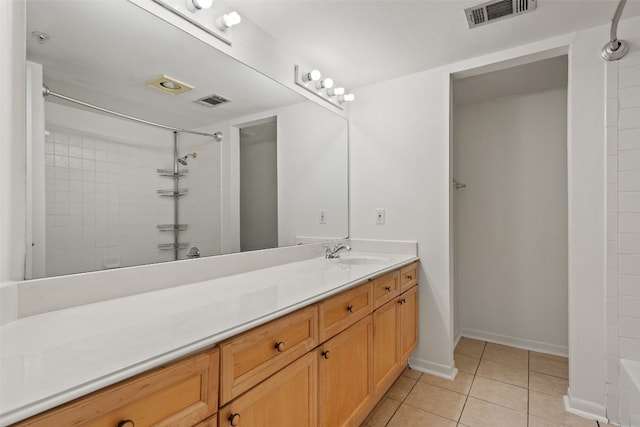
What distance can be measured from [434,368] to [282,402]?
5.34 feet

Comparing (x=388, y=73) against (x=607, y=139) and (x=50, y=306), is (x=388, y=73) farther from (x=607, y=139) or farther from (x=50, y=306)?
(x=50, y=306)

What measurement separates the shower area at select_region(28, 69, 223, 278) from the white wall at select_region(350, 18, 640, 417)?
1.39m

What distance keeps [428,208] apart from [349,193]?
0.66m

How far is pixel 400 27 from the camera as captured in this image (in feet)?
5.97

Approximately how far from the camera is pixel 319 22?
1762mm

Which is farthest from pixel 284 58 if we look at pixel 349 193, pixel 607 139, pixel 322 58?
pixel 607 139

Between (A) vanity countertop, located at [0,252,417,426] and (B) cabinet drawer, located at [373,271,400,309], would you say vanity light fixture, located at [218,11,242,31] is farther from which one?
(B) cabinet drawer, located at [373,271,400,309]

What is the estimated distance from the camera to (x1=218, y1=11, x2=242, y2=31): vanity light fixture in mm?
1551

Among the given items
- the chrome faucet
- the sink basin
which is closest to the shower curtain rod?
the chrome faucet

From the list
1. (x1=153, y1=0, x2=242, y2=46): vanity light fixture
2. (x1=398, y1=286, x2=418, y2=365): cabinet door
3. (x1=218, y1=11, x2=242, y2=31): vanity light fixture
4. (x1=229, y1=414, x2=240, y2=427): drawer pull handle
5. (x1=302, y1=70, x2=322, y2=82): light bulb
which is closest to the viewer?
(x1=229, y1=414, x2=240, y2=427): drawer pull handle

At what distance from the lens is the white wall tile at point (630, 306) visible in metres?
1.74

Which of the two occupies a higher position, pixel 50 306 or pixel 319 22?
pixel 319 22

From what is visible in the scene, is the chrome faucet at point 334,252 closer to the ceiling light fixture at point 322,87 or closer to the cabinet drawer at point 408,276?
the cabinet drawer at point 408,276

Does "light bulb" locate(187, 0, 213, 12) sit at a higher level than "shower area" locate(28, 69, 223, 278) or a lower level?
higher
